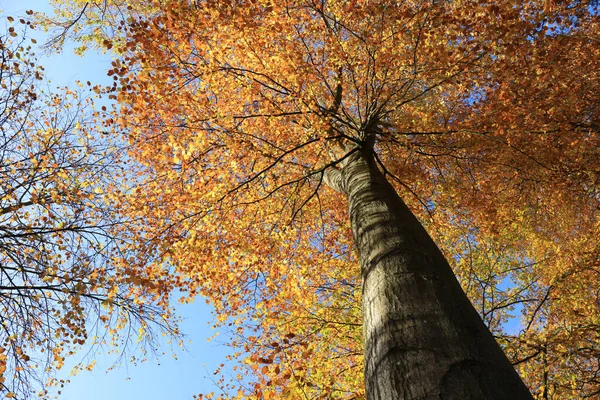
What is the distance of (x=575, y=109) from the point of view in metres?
8.45

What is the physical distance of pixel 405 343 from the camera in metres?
1.78

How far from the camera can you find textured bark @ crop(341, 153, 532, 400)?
1510mm

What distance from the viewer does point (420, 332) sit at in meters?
1.81

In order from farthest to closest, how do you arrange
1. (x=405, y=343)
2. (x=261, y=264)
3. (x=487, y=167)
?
(x=487, y=167) → (x=261, y=264) → (x=405, y=343)

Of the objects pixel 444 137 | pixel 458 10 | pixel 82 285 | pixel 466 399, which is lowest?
pixel 466 399

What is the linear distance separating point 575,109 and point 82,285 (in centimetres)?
1229

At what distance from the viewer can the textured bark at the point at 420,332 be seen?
151 centimetres

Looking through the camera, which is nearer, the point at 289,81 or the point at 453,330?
the point at 453,330

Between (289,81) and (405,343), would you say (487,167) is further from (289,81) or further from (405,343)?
(405,343)

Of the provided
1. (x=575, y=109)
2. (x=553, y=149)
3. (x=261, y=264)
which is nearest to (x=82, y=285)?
(x=261, y=264)

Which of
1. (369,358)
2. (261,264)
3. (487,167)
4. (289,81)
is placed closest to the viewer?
(369,358)

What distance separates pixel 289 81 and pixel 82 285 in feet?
20.8

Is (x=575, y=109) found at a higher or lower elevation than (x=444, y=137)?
higher

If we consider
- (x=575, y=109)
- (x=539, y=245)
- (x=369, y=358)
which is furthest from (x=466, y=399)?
(x=539, y=245)
